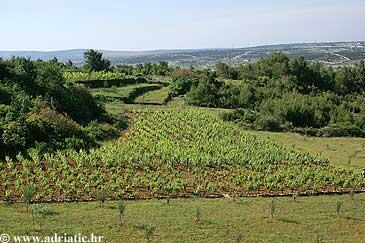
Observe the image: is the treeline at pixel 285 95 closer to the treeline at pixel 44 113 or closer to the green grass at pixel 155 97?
the green grass at pixel 155 97

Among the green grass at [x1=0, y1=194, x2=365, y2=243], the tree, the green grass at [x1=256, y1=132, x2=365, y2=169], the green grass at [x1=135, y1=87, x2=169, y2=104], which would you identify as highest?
the tree

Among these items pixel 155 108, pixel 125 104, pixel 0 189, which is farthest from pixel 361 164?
pixel 125 104

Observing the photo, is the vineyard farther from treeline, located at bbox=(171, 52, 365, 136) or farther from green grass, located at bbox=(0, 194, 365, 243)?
treeline, located at bbox=(171, 52, 365, 136)

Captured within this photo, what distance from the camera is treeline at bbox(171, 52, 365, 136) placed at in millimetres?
39066

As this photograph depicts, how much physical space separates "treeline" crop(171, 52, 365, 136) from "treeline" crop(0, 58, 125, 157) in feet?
38.0

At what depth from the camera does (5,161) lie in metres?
23.0

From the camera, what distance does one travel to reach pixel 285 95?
48.8 meters

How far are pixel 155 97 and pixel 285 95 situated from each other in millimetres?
12998

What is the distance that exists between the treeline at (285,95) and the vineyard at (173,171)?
975cm

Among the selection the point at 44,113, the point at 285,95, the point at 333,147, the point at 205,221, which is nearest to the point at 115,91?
the point at 285,95

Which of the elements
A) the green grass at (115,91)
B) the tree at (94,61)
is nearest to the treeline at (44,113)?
the green grass at (115,91)

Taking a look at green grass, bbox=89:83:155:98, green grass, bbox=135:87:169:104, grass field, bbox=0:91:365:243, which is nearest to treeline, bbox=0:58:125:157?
grass field, bbox=0:91:365:243

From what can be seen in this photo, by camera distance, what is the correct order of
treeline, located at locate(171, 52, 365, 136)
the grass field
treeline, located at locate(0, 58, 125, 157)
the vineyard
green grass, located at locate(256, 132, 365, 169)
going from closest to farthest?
1. the grass field
2. the vineyard
3. treeline, located at locate(0, 58, 125, 157)
4. green grass, located at locate(256, 132, 365, 169)
5. treeline, located at locate(171, 52, 365, 136)

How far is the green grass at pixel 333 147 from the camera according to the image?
87.6ft
